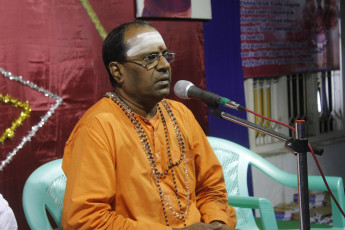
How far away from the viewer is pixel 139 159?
2.06 metres

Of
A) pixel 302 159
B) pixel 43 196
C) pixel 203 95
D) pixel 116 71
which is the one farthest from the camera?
pixel 43 196

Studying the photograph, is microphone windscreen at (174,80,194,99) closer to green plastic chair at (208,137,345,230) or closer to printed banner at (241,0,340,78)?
green plastic chair at (208,137,345,230)

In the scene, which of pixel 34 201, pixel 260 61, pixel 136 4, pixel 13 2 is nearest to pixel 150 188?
pixel 34 201

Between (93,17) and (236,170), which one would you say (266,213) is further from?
(93,17)

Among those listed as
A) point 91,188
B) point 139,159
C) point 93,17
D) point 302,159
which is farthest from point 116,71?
point 93,17

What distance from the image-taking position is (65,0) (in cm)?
307

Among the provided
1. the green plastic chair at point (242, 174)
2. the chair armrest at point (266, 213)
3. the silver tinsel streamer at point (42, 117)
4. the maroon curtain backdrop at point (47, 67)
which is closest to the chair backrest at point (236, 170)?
the green plastic chair at point (242, 174)

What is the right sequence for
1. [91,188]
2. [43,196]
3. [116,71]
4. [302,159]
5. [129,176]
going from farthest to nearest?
1. [43,196]
2. [116,71]
3. [129,176]
4. [91,188]
5. [302,159]

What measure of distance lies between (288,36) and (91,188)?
3746mm

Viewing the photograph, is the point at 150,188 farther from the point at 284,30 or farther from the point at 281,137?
the point at 284,30

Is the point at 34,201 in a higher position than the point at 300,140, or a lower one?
lower

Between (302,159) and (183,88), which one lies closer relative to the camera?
(302,159)

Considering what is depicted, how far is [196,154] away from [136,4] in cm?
150

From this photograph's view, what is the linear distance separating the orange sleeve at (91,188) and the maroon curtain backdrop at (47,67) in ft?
3.31
